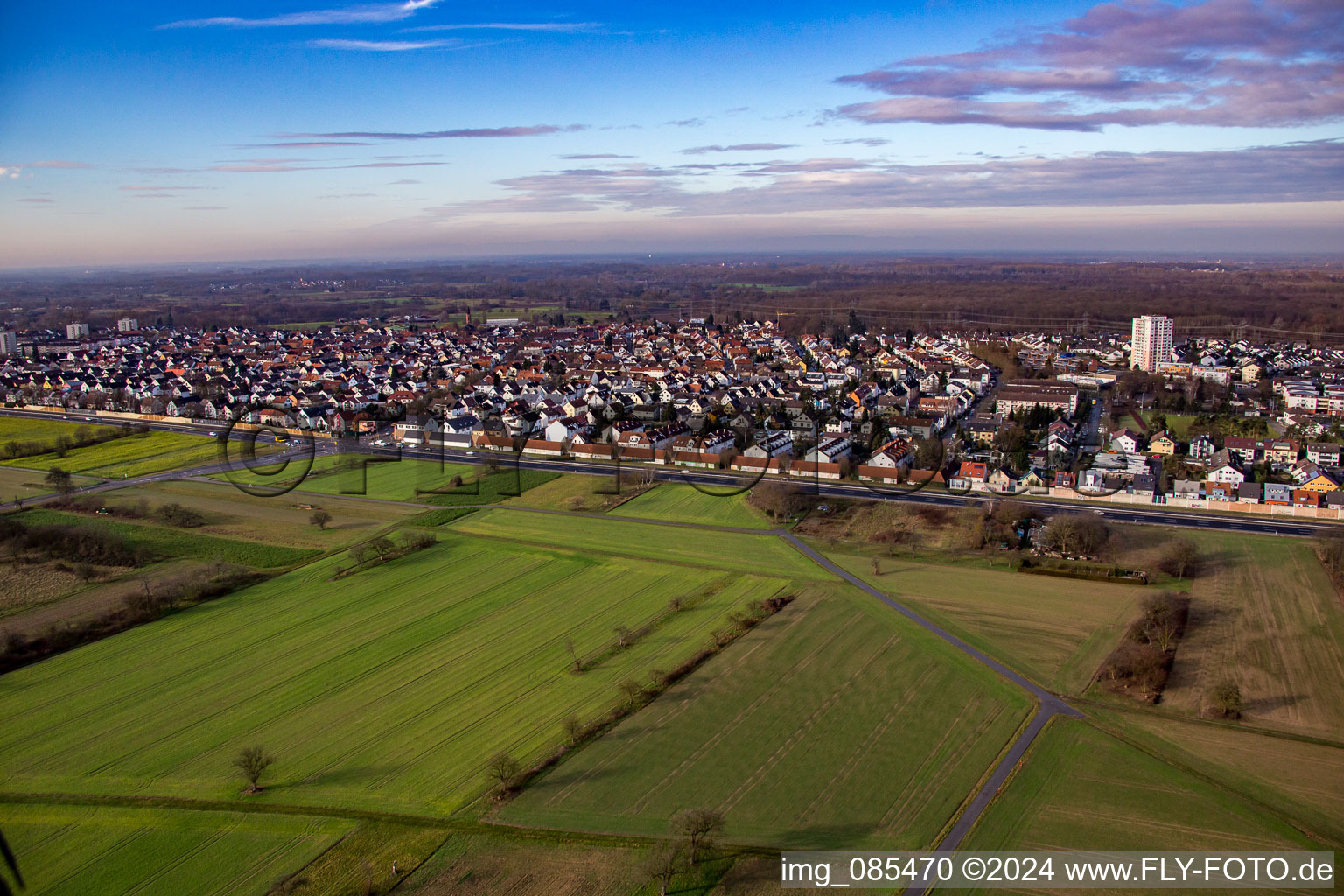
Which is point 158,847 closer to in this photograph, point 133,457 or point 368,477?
point 368,477

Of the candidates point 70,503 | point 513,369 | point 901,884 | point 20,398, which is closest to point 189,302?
point 20,398

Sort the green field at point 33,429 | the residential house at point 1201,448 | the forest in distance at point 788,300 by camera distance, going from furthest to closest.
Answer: the forest in distance at point 788,300
the green field at point 33,429
the residential house at point 1201,448

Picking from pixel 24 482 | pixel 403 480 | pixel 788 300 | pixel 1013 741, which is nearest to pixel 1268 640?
pixel 1013 741

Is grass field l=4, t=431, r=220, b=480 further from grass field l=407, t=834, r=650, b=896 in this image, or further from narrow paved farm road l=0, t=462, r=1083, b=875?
grass field l=407, t=834, r=650, b=896

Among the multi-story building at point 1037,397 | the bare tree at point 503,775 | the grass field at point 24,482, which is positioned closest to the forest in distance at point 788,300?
the multi-story building at point 1037,397

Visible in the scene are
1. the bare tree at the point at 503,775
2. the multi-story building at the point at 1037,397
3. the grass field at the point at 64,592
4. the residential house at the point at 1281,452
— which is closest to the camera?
the bare tree at the point at 503,775

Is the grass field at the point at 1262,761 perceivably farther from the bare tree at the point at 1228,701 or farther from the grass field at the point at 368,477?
the grass field at the point at 368,477
